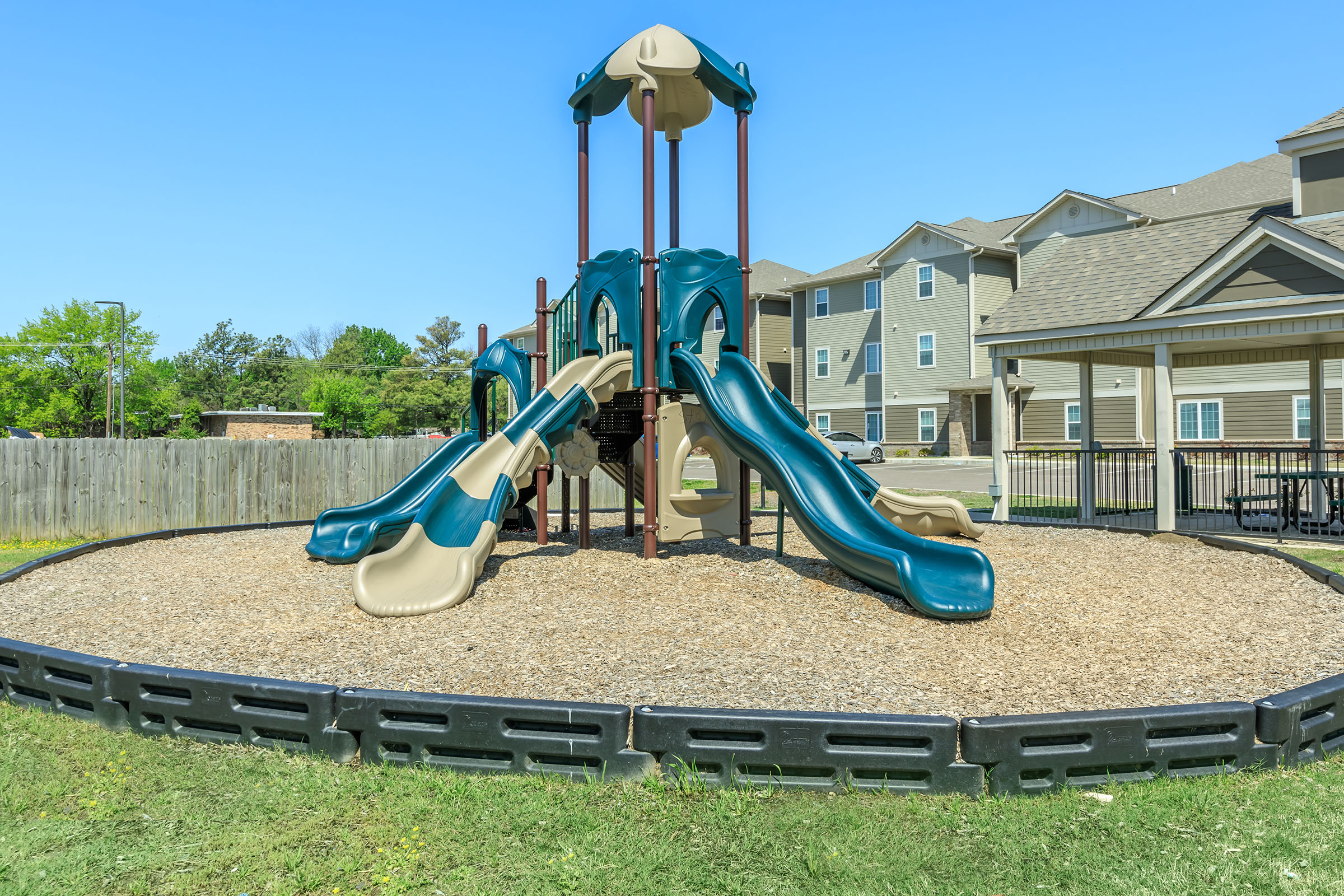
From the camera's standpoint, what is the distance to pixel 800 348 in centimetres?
4628

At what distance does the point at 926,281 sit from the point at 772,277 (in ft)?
39.6

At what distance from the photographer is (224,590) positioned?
7.95m

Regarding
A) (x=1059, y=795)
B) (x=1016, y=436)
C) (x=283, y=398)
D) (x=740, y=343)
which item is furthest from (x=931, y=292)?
(x=283, y=398)

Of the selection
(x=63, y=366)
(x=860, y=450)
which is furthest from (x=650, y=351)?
(x=63, y=366)

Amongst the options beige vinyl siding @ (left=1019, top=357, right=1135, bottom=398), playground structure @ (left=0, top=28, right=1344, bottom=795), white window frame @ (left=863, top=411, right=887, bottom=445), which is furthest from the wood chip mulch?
white window frame @ (left=863, top=411, right=887, bottom=445)

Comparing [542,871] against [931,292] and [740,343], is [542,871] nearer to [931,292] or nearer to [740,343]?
[740,343]

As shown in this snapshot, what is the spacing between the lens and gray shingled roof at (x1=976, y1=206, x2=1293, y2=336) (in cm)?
1408

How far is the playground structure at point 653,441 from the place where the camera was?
716 cm

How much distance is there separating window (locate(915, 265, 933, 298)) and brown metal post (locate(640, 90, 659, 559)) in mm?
33042

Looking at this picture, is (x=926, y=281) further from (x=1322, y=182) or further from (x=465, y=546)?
(x=465, y=546)

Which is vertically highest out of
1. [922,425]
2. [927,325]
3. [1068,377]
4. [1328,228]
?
[927,325]

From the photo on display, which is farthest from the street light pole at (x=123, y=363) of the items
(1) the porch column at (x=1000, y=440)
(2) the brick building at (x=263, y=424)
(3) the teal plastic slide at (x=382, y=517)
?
(1) the porch column at (x=1000, y=440)

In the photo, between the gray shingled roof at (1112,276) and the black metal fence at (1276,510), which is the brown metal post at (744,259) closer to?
the gray shingled roof at (1112,276)

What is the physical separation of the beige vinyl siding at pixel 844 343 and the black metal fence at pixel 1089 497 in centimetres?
1618
